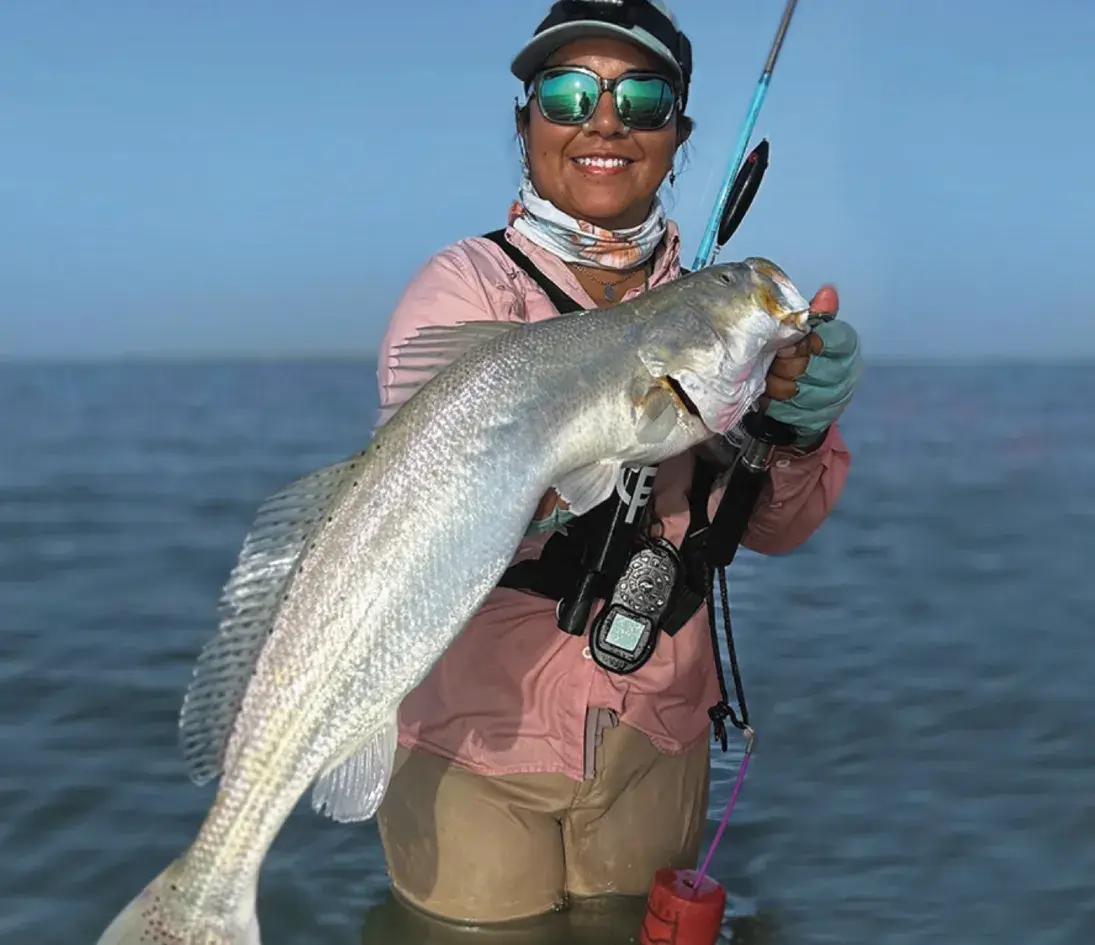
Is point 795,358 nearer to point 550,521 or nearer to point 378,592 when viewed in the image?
point 550,521

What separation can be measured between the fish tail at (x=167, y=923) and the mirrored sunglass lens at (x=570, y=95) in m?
2.62

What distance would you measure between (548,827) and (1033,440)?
82.4 feet

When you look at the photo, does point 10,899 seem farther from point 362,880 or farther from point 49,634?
point 49,634

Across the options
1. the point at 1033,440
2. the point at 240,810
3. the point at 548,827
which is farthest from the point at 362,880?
the point at 1033,440

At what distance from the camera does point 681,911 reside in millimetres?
3859

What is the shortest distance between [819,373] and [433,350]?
3.61ft

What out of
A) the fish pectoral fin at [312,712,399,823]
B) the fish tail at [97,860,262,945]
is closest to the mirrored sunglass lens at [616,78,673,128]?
the fish pectoral fin at [312,712,399,823]

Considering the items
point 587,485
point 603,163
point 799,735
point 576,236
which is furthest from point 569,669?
point 799,735

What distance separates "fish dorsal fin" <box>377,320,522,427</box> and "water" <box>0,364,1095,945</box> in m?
2.00

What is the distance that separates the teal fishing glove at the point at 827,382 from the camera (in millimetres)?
3305

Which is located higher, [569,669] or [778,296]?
[778,296]

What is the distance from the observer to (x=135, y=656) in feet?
28.6

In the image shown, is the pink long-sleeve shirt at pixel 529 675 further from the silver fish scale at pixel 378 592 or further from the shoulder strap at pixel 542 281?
the silver fish scale at pixel 378 592

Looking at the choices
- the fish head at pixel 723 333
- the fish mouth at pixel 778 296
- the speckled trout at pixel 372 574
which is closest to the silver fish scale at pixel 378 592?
the speckled trout at pixel 372 574
